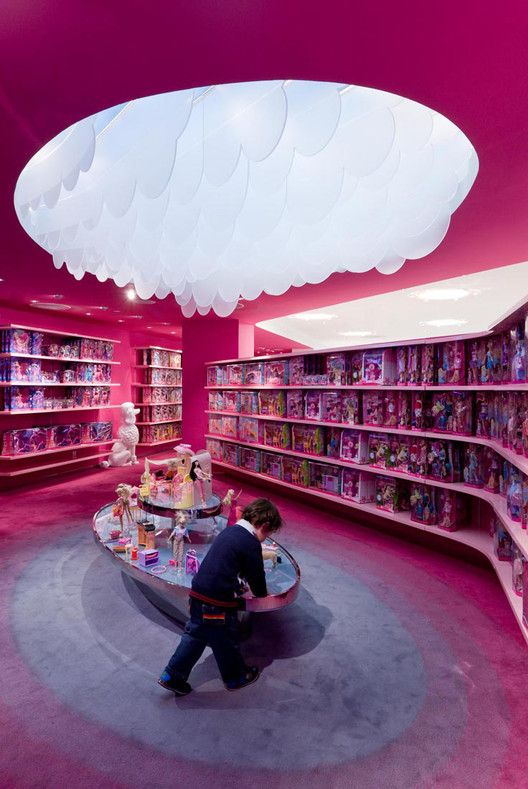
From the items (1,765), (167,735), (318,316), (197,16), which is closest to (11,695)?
(1,765)

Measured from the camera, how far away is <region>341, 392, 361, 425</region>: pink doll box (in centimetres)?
483

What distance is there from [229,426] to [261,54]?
19.9ft

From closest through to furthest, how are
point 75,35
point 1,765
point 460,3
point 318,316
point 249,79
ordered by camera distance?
point 460,3, point 75,35, point 249,79, point 1,765, point 318,316

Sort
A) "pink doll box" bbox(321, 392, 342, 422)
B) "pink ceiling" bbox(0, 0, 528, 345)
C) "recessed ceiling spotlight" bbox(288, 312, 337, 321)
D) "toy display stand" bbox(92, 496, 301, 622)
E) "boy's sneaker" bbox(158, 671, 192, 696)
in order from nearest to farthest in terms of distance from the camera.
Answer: "pink ceiling" bbox(0, 0, 528, 345), "boy's sneaker" bbox(158, 671, 192, 696), "toy display stand" bbox(92, 496, 301, 622), "pink doll box" bbox(321, 392, 342, 422), "recessed ceiling spotlight" bbox(288, 312, 337, 321)

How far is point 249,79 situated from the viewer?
1.68 meters

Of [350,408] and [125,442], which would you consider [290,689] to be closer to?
[350,408]

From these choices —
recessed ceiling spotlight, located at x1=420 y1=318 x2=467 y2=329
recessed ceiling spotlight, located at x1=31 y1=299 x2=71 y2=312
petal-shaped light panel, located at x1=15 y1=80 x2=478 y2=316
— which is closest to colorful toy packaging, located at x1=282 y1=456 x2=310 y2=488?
petal-shaped light panel, located at x1=15 y1=80 x2=478 y2=316

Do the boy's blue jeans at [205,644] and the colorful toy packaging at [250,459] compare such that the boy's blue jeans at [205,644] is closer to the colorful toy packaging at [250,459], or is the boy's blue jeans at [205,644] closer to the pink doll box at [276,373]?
the pink doll box at [276,373]

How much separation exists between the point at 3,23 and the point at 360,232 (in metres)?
2.11

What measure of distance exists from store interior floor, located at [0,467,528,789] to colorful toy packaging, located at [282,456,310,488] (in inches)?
67.6

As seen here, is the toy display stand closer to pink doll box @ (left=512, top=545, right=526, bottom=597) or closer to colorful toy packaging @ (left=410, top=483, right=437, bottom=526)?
pink doll box @ (left=512, top=545, right=526, bottom=597)

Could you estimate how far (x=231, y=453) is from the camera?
7191 millimetres

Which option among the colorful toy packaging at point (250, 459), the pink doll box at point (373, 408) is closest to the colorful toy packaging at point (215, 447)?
the colorful toy packaging at point (250, 459)

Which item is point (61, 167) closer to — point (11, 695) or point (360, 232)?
point (360, 232)
